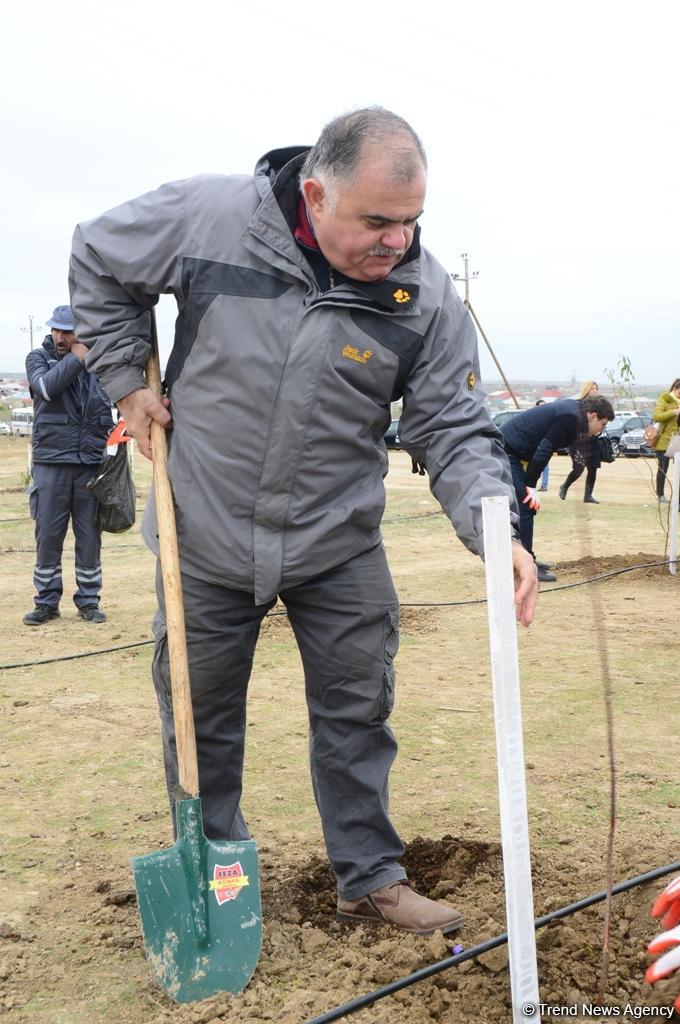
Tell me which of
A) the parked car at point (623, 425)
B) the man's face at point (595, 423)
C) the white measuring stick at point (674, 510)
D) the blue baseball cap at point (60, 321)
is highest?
the blue baseball cap at point (60, 321)

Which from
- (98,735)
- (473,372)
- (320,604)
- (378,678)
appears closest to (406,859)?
(378,678)

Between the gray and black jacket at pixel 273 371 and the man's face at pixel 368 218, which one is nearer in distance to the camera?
the man's face at pixel 368 218

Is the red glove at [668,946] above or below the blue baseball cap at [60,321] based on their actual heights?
below

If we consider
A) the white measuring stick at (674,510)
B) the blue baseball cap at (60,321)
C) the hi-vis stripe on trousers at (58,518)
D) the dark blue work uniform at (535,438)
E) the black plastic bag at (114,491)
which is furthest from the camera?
the white measuring stick at (674,510)

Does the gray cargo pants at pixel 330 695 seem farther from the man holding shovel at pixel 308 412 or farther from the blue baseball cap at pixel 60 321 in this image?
the blue baseball cap at pixel 60 321

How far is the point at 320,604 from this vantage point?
288 centimetres

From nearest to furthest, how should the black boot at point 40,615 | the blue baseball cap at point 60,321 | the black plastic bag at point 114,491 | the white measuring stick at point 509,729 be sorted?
the white measuring stick at point 509,729
the blue baseball cap at point 60,321
the black plastic bag at point 114,491
the black boot at point 40,615

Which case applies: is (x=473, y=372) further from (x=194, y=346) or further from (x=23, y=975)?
(x=23, y=975)

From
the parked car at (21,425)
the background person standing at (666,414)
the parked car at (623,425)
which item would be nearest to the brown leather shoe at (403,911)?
the background person standing at (666,414)

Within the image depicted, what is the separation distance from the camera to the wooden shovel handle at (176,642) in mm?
2719

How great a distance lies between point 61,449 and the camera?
6.91 meters

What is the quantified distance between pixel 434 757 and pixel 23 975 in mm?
2124

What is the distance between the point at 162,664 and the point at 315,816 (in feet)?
3.88

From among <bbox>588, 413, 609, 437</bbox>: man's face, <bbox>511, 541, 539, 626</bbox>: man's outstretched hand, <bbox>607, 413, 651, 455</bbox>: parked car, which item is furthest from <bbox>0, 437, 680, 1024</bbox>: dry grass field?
<bbox>607, 413, 651, 455</bbox>: parked car
